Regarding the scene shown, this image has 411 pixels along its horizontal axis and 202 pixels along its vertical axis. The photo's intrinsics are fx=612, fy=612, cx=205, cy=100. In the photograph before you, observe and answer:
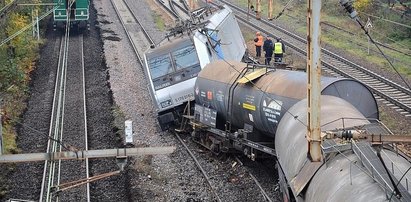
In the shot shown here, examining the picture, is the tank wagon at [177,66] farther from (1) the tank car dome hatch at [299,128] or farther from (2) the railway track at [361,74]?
(1) the tank car dome hatch at [299,128]

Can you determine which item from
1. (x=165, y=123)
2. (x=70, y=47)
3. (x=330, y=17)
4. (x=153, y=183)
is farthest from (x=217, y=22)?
(x=330, y=17)

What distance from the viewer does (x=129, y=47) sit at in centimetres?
3114

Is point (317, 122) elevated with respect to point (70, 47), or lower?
elevated

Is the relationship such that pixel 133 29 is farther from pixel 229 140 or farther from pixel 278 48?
pixel 229 140

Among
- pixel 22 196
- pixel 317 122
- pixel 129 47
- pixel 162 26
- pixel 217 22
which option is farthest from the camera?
pixel 162 26

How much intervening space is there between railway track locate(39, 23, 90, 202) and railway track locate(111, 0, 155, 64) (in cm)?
273

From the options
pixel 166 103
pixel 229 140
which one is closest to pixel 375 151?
pixel 229 140

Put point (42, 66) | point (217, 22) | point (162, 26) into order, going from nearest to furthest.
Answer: point (217, 22), point (42, 66), point (162, 26)

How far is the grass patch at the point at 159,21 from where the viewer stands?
36.4 meters

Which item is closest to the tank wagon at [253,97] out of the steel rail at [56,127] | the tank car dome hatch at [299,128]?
the tank car dome hatch at [299,128]

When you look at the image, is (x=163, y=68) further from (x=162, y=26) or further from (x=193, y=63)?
(x=162, y=26)

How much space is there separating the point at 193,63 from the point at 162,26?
18.4 m

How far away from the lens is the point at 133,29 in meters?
35.8

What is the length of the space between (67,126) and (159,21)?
20.0 m
